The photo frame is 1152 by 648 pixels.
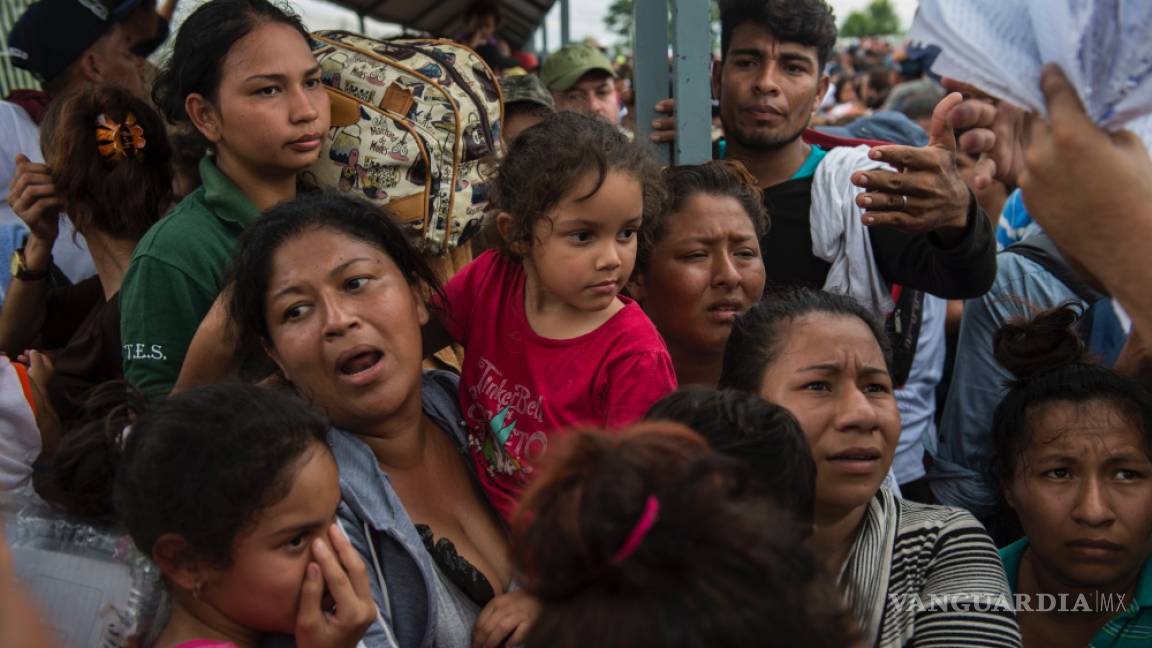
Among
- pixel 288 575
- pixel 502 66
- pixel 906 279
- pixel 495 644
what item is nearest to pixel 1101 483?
pixel 906 279

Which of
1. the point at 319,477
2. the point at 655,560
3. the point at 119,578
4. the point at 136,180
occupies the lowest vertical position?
the point at 119,578

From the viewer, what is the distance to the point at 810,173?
3223 millimetres

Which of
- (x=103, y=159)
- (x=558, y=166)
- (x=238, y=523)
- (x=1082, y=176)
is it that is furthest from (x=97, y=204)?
(x=1082, y=176)

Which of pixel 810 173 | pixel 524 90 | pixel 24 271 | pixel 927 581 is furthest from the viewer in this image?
pixel 524 90

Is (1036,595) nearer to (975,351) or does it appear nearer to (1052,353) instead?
(1052,353)

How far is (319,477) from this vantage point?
179 cm

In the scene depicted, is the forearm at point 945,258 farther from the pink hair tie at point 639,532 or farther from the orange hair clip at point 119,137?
the orange hair clip at point 119,137

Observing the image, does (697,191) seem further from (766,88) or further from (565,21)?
(565,21)

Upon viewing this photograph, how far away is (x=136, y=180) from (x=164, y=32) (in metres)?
1.43

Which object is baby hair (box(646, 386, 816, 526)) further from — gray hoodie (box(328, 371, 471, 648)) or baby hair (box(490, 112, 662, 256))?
baby hair (box(490, 112, 662, 256))

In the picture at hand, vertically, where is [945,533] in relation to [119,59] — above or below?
below

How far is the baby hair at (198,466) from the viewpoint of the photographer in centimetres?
169

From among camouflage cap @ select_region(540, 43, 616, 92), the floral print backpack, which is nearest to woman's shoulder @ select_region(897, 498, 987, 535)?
the floral print backpack

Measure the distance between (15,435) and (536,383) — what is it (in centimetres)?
128
